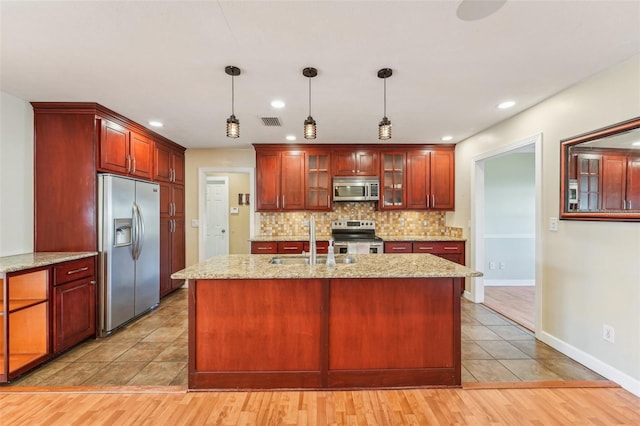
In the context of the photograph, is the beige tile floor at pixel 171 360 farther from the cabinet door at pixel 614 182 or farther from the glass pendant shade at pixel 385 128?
the glass pendant shade at pixel 385 128

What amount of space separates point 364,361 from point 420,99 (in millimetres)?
2407

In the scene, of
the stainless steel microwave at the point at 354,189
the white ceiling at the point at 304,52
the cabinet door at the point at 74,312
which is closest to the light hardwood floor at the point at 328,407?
the cabinet door at the point at 74,312

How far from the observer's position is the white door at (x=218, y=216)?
623cm

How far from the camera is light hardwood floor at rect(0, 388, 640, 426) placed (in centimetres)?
180

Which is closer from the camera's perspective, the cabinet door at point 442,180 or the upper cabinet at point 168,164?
the upper cabinet at point 168,164

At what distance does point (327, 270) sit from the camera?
Result: 6.67ft

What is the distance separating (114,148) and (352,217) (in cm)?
339

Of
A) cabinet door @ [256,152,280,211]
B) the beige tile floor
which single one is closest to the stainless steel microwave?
cabinet door @ [256,152,280,211]

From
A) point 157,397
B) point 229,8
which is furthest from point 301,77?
point 157,397

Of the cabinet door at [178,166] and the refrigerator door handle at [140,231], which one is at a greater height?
the cabinet door at [178,166]

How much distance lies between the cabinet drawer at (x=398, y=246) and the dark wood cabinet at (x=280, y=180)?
1464mm

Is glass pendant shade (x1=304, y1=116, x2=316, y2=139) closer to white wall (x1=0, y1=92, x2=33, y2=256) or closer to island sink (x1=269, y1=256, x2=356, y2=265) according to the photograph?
island sink (x1=269, y1=256, x2=356, y2=265)

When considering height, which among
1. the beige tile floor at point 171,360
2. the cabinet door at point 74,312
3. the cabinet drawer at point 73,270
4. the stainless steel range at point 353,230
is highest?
the stainless steel range at point 353,230

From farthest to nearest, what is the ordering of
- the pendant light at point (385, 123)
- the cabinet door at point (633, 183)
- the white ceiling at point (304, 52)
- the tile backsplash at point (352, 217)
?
the tile backsplash at point (352, 217)
the pendant light at point (385, 123)
the cabinet door at point (633, 183)
the white ceiling at point (304, 52)
